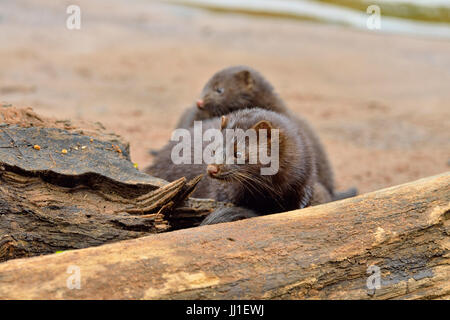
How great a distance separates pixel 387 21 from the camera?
816 inches

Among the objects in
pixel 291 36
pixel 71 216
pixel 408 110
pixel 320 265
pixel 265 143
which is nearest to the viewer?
pixel 320 265

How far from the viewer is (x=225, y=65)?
12172 millimetres

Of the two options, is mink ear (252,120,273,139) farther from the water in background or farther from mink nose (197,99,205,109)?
the water in background

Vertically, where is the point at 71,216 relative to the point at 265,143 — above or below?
below

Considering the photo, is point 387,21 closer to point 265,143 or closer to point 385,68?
point 385,68

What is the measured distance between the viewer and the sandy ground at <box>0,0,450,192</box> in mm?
8383

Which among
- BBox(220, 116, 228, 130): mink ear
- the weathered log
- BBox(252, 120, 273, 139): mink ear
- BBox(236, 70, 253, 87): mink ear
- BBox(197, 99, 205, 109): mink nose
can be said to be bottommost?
→ the weathered log

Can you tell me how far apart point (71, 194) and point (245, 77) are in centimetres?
314

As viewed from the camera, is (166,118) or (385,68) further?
(385,68)

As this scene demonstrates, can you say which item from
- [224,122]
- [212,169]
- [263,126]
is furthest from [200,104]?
[212,169]

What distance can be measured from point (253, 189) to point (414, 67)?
10.8 meters

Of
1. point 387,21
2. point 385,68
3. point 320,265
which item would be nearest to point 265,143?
point 320,265

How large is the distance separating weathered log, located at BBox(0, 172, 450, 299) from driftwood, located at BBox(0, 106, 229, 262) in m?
0.40

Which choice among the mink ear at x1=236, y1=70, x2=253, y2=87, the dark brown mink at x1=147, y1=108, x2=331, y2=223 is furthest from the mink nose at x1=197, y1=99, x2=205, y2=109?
the dark brown mink at x1=147, y1=108, x2=331, y2=223
